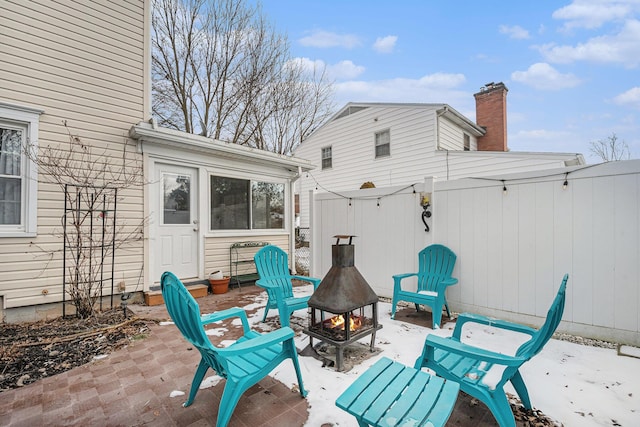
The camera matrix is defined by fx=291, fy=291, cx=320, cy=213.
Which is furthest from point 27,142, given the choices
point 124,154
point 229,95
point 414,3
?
point 414,3

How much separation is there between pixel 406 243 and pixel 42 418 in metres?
4.33

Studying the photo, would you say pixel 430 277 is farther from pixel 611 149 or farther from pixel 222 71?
pixel 611 149

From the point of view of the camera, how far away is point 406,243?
4676mm

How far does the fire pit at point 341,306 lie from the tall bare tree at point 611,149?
48.4 ft

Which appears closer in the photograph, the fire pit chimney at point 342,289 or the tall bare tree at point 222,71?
the fire pit chimney at point 342,289

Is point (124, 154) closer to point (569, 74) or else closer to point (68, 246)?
point (68, 246)

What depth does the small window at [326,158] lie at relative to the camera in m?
11.0

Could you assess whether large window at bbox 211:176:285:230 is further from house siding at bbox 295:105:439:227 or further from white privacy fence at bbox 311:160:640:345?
house siding at bbox 295:105:439:227

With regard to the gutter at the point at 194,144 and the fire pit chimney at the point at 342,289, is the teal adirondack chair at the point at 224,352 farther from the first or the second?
the gutter at the point at 194,144

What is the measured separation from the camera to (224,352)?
169 cm

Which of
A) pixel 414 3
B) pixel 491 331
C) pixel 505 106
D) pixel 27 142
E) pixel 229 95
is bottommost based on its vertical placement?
pixel 491 331

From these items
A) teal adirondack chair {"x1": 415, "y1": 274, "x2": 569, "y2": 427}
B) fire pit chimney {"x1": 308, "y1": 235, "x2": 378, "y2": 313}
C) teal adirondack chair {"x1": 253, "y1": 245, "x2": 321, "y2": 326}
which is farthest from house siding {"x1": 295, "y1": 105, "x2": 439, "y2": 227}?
teal adirondack chair {"x1": 415, "y1": 274, "x2": 569, "y2": 427}

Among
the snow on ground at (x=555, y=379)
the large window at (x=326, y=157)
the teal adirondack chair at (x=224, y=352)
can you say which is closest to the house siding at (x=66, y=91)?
the teal adirondack chair at (x=224, y=352)

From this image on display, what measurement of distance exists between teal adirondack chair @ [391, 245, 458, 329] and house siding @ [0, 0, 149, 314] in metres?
4.08
